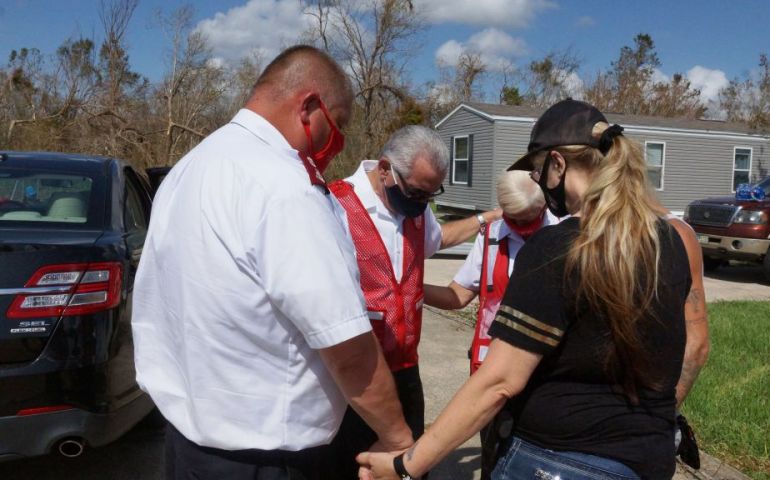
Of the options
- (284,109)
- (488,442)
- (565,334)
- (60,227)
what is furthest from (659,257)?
(60,227)

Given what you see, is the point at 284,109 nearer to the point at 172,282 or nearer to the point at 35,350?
the point at 172,282

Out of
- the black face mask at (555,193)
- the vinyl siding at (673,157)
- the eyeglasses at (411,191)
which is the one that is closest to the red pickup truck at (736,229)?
the vinyl siding at (673,157)

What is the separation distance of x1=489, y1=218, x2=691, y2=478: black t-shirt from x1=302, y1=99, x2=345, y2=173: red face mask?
65 cm

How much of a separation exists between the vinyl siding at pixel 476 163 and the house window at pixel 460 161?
0.21 meters

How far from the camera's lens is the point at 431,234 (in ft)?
10.5

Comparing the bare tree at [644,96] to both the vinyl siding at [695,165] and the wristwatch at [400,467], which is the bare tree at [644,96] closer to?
the vinyl siding at [695,165]

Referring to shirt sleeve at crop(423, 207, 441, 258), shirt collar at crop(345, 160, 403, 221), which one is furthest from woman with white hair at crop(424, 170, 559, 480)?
shirt collar at crop(345, 160, 403, 221)

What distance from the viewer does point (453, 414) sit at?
68.6 inches

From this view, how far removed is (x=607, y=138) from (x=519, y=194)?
1298 mm

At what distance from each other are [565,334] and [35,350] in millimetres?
2414

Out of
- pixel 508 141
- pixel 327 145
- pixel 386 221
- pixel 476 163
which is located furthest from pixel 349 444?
pixel 476 163

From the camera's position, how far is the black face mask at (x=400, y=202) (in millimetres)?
2857

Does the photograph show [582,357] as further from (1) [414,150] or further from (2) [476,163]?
(2) [476,163]

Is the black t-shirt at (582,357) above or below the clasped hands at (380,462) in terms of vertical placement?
above
